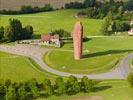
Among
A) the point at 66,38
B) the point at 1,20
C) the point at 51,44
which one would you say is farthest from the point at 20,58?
the point at 1,20

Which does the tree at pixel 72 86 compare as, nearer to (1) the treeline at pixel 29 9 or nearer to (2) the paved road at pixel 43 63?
(2) the paved road at pixel 43 63

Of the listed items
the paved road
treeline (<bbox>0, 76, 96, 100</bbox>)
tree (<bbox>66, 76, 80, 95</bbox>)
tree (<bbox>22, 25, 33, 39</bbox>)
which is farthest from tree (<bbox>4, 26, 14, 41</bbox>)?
tree (<bbox>66, 76, 80, 95</bbox>)

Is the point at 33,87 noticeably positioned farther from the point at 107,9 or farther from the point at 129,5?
the point at 129,5

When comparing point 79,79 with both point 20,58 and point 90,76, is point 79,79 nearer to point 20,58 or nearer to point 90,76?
point 90,76

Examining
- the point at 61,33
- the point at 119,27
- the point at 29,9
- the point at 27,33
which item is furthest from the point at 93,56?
the point at 29,9

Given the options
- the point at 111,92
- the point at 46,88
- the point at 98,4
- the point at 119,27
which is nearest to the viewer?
the point at 46,88

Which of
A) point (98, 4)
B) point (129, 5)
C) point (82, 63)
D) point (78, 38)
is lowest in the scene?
point (82, 63)
